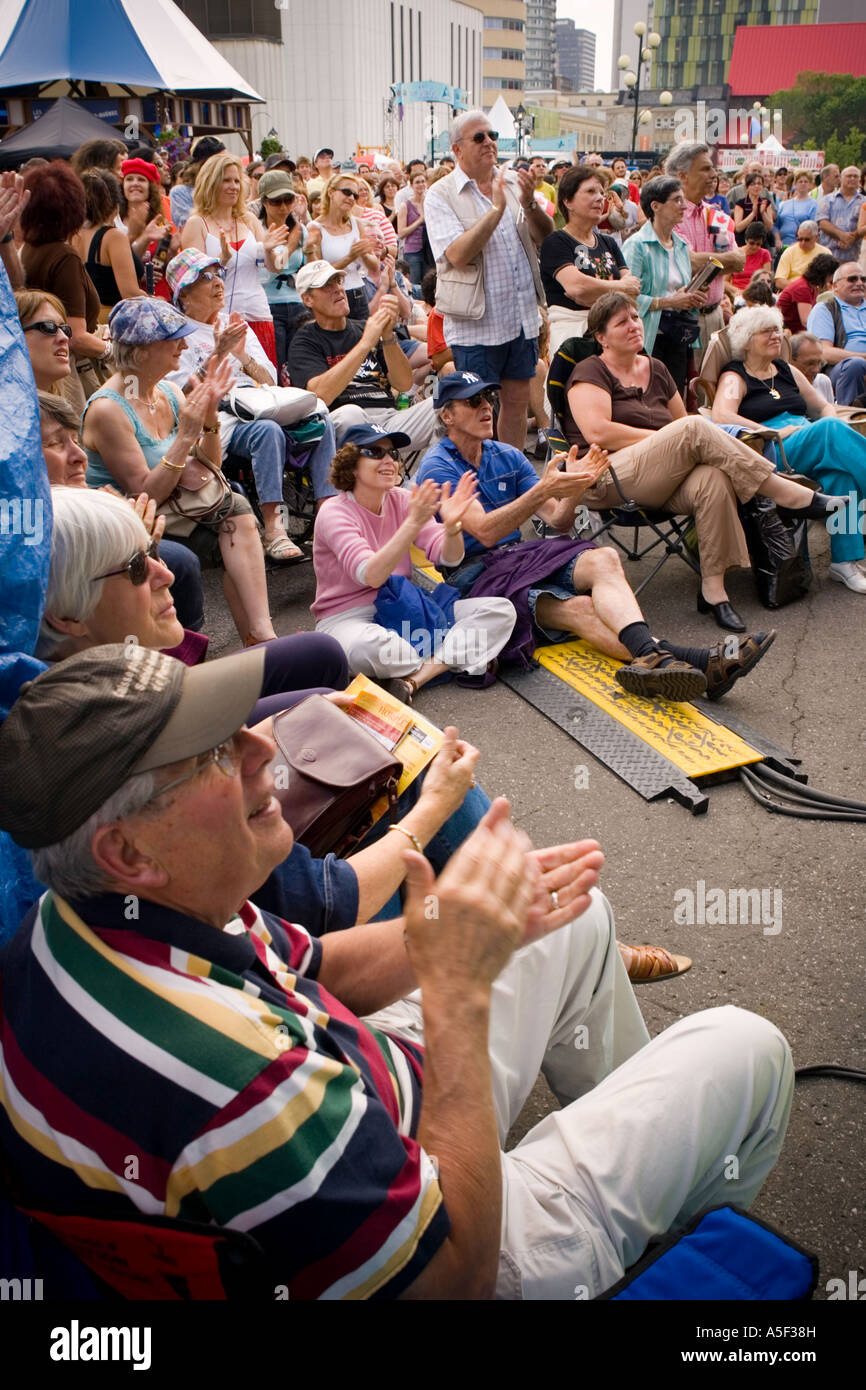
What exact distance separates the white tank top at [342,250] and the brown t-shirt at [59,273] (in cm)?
249

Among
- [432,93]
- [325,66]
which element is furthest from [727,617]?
[325,66]

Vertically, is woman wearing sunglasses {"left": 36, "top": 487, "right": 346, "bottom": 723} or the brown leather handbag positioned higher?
woman wearing sunglasses {"left": 36, "top": 487, "right": 346, "bottom": 723}

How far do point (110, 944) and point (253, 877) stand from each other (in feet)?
0.71

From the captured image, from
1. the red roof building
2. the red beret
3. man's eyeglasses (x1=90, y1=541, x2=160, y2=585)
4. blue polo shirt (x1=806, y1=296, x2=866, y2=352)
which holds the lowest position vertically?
man's eyeglasses (x1=90, y1=541, x2=160, y2=585)

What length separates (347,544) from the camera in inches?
172

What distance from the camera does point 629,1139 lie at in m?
1.66

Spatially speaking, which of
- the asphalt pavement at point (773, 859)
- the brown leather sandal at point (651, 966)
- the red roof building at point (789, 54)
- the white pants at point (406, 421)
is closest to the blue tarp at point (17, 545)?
the asphalt pavement at point (773, 859)

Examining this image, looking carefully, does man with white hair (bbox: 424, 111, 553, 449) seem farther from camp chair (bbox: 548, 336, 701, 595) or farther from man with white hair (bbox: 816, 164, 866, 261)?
man with white hair (bbox: 816, 164, 866, 261)

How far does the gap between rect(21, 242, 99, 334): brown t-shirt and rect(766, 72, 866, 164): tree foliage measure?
216ft

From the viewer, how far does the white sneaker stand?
19.0 ft

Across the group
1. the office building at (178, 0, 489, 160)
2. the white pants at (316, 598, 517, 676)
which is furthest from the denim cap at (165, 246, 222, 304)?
the office building at (178, 0, 489, 160)

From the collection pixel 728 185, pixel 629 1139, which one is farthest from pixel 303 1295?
pixel 728 185
